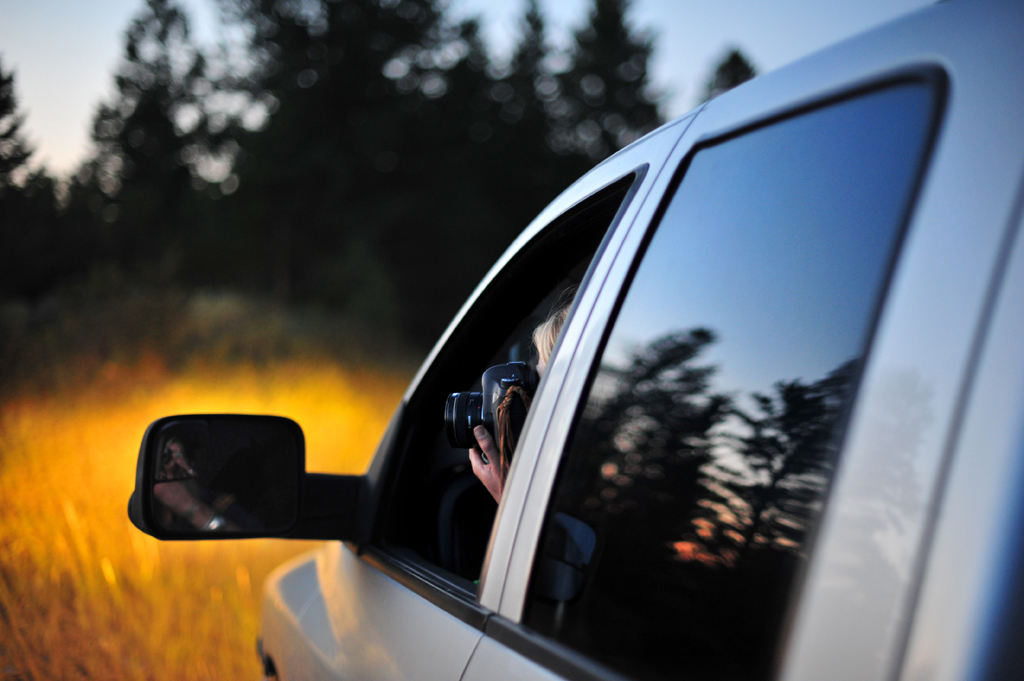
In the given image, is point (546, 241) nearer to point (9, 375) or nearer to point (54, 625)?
point (54, 625)

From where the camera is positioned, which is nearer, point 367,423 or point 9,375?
point 9,375

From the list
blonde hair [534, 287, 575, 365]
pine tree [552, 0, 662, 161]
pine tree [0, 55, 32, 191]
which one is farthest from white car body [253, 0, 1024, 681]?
pine tree [552, 0, 662, 161]

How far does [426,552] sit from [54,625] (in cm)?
310

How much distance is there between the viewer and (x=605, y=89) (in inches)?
1300

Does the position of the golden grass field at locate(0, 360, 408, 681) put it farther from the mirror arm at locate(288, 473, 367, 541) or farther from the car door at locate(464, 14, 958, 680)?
the car door at locate(464, 14, 958, 680)

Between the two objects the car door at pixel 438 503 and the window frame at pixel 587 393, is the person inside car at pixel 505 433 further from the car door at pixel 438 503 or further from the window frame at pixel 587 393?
the window frame at pixel 587 393

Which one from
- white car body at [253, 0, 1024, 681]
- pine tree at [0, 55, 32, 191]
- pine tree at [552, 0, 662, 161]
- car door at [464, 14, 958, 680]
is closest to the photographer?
white car body at [253, 0, 1024, 681]

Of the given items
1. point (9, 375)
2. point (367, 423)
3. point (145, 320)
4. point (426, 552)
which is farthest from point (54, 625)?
point (145, 320)

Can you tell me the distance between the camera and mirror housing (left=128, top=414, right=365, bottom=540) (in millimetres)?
1492

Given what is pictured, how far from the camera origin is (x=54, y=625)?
368cm

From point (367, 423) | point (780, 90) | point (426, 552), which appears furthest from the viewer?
point (367, 423)

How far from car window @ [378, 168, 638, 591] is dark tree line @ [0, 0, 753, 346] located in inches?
857

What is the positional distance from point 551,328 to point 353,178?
25.2 m

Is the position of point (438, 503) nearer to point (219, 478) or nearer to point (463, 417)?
point (463, 417)
